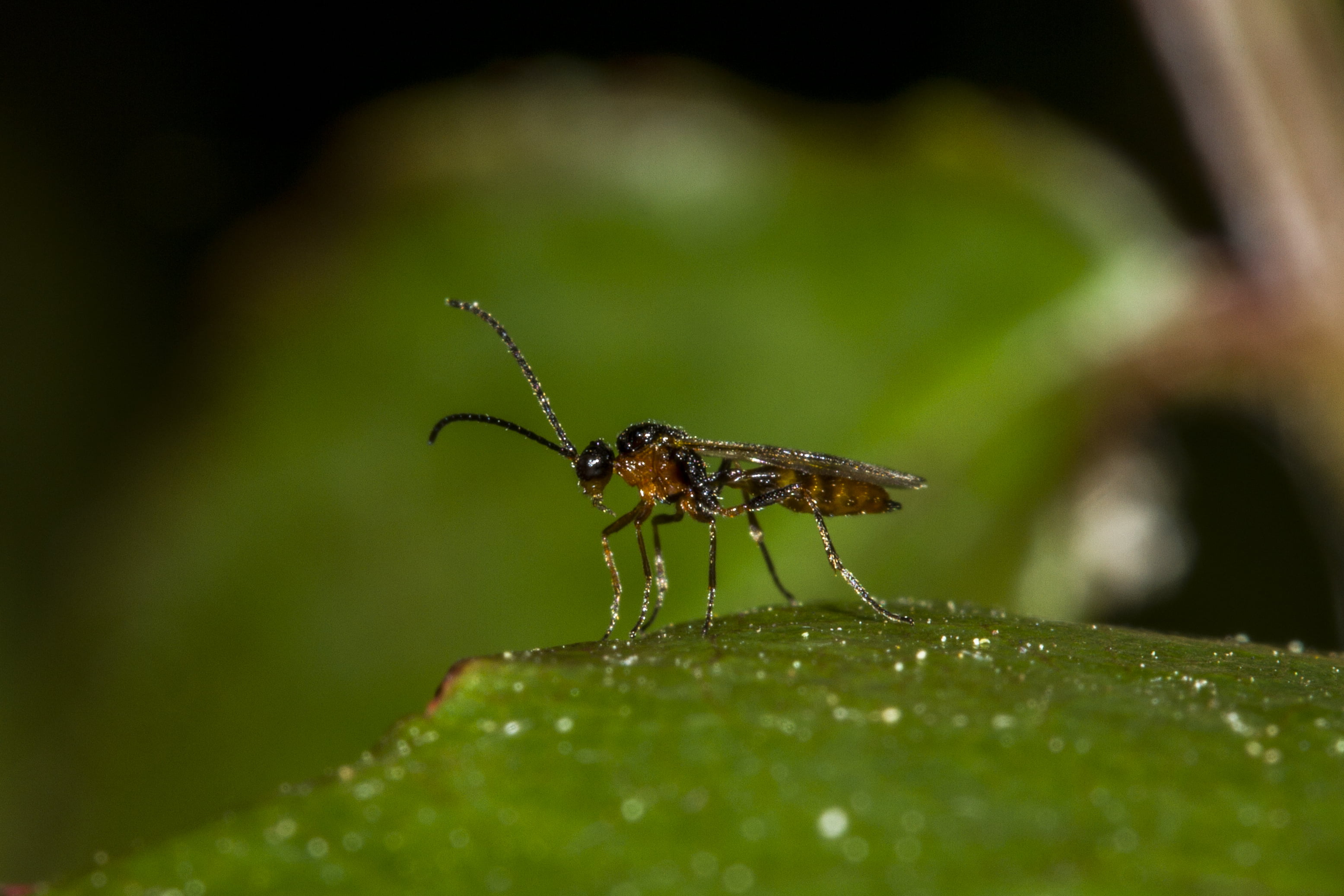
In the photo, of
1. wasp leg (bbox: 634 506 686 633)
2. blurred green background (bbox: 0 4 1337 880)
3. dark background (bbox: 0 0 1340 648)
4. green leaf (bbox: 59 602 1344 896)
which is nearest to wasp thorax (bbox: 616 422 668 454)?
wasp leg (bbox: 634 506 686 633)

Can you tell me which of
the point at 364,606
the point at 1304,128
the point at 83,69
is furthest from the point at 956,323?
the point at 83,69

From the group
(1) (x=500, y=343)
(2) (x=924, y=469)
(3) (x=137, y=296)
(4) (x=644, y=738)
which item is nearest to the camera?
(4) (x=644, y=738)

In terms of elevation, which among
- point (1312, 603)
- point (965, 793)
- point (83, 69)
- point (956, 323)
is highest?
point (83, 69)

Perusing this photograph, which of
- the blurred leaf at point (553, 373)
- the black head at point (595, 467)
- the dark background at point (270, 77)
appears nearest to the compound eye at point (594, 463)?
the black head at point (595, 467)

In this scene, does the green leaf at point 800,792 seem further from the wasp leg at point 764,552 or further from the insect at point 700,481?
the wasp leg at point 764,552

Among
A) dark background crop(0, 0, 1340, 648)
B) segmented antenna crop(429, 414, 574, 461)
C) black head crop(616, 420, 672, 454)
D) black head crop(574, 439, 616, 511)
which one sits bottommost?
black head crop(574, 439, 616, 511)

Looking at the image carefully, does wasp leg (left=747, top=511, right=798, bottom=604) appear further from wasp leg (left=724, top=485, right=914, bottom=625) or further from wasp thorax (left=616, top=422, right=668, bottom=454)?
wasp thorax (left=616, top=422, right=668, bottom=454)

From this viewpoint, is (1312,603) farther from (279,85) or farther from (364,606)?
(279,85)
